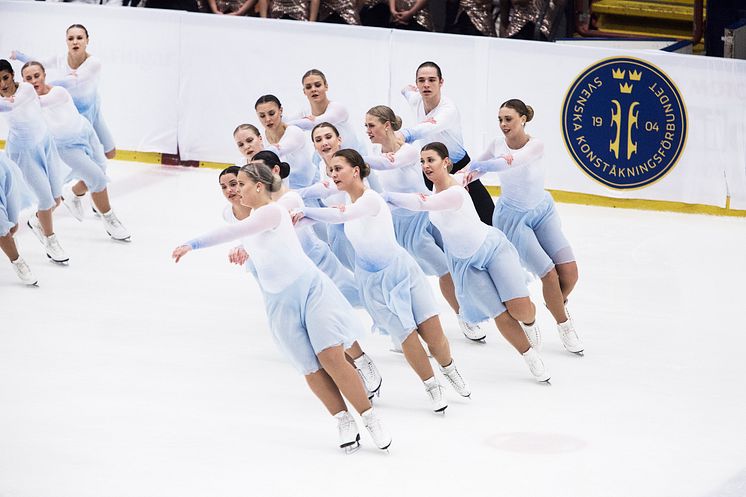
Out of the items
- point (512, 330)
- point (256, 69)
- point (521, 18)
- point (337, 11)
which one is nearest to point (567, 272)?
point (512, 330)

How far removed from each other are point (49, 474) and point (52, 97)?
13.0 ft

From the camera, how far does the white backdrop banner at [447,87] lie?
10.4 meters

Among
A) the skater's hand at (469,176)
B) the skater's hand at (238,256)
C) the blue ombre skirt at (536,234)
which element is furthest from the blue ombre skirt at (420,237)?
the skater's hand at (238,256)

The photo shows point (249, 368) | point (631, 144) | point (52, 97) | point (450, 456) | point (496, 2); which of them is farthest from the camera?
point (496, 2)

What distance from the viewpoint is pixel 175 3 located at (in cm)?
1220

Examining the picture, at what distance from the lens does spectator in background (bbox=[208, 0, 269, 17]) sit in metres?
11.8

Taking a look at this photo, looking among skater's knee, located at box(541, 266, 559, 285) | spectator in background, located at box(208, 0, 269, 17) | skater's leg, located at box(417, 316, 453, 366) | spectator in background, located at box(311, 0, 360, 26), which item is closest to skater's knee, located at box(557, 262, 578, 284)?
skater's knee, located at box(541, 266, 559, 285)

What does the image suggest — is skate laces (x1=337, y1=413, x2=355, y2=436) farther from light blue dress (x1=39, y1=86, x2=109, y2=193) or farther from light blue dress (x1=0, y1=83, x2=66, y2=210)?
light blue dress (x1=39, y1=86, x2=109, y2=193)

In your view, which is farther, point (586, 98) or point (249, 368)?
point (586, 98)

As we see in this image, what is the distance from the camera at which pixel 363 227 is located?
5980 mm

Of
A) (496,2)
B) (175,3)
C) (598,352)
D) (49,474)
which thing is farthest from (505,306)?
(175,3)

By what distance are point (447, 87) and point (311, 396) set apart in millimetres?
4824

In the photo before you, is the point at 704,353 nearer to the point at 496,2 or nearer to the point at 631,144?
the point at 631,144

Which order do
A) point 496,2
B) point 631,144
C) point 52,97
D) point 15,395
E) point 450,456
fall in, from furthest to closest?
point 496,2 < point 631,144 < point 52,97 < point 15,395 < point 450,456
